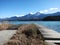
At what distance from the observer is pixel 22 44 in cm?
618

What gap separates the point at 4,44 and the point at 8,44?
0.17 meters

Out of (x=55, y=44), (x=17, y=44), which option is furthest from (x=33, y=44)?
(x=55, y=44)

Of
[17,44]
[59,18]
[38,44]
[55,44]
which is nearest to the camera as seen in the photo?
[17,44]

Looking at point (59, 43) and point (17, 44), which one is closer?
point (17, 44)

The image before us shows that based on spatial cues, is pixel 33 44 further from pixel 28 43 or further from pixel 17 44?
pixel 17 44

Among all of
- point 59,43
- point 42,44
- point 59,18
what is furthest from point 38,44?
point 59,18

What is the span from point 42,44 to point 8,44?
1539 millimetres

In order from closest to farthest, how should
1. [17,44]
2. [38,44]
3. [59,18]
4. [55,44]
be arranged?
[17,44] → [38,44] → [55,44] → [59,18]

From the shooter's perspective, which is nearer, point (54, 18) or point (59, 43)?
point (59, 43)

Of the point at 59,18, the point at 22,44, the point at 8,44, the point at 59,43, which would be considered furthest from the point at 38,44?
the point at 59,18

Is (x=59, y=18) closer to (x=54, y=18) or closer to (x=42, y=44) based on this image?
(x=54, y=18)

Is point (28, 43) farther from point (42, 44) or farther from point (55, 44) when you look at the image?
point (55, 44)

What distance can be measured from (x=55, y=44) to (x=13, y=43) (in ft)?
8.54

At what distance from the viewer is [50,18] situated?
452 feet
